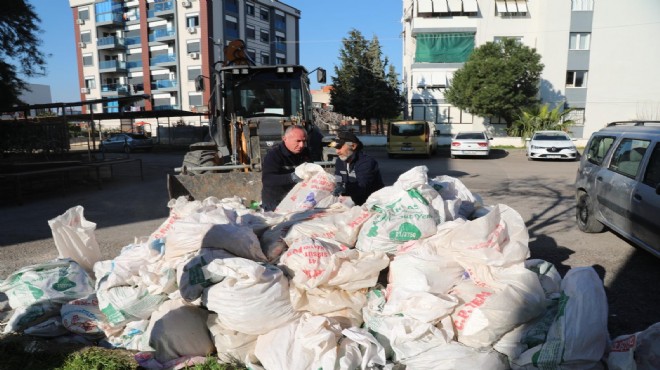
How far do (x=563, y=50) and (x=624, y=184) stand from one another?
1111 inches

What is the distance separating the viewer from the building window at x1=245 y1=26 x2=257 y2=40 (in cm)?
4881

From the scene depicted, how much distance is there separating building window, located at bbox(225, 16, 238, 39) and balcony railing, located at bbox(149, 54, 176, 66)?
229 inches

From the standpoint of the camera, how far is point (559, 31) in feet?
95.8

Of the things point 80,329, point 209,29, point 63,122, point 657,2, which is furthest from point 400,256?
point 209,29

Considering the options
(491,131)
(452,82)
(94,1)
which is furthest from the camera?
(94,1)

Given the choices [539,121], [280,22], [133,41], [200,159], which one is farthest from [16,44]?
[280,22]

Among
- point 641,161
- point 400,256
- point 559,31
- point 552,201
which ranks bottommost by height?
point 552,201

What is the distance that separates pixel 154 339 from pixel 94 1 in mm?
56608

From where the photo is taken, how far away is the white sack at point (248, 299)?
2.86 meters

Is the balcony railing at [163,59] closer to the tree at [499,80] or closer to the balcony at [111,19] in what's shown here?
the balcony at [111,19]

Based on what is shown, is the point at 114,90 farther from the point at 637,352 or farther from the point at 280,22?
the point at 637,352

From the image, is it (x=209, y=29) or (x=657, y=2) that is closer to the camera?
(x=657, y=2)

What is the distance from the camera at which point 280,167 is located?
16.4ft

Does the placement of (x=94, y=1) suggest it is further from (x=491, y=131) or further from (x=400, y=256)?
(x=400, y=256)
